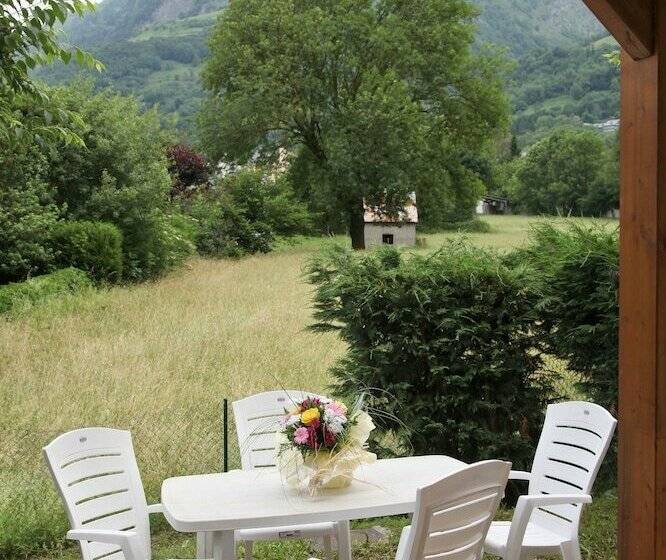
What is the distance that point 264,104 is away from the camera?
23.2 meters

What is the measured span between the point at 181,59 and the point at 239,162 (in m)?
7.63

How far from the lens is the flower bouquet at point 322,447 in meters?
3.40

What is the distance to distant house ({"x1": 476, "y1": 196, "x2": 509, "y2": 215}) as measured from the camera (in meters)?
20.1

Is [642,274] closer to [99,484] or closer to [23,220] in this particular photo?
[99,484]

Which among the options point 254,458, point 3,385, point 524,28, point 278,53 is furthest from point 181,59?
point 254,458

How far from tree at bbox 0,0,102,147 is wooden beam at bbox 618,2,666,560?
3.30m

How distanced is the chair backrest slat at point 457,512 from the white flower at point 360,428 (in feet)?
1.80

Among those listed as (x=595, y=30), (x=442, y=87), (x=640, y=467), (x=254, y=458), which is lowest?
(x=254, y=458)

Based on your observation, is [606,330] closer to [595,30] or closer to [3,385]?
[3,385]

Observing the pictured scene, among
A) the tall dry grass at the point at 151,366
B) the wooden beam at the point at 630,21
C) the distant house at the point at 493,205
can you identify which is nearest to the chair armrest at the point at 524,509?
the wooden beam at the point at 630,21

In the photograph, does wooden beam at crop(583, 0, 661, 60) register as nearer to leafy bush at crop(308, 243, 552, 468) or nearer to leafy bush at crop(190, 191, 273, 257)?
leafy bush at crop(308, 243, 552, 468)

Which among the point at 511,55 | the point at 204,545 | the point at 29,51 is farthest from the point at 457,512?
the point at 511,55

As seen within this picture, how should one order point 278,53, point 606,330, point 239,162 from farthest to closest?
1. point 278,53
2. point 239,162
3. point 606,330

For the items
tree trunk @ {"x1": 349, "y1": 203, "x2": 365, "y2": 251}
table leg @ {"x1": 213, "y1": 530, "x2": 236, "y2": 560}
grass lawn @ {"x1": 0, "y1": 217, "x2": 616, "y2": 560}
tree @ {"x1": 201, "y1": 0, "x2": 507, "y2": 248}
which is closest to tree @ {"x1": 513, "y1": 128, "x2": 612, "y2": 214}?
tree trunk @ {"x1": 349, "y1": 203, "x2": 365, "y2": 251}
